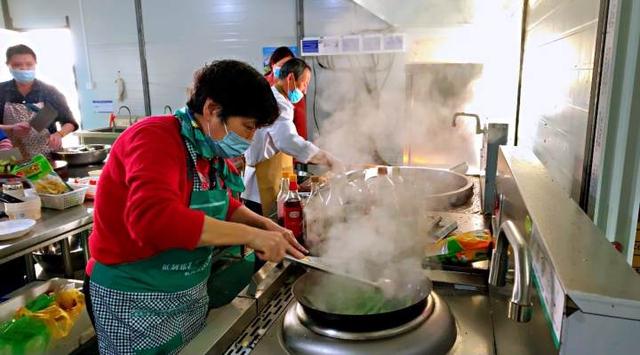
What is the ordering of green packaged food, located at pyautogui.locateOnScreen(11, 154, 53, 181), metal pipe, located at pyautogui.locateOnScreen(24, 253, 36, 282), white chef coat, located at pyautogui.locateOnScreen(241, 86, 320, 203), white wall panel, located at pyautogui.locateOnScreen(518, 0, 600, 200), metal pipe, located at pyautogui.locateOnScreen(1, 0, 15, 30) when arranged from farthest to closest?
metal pipe, located at pyautogui.locateOnScreen(1, 0, 15, 30)
metal pipe, located at pyautogui.locateOnScreen(24, 253, 36, 282)
white chef coat, located at pyautogui.locateOnScreen(241, 86, 320, 203)
green packaged food, located at pyautogui.locateOnScreen(11, 154, 53, 181)
white wall panel, located at pyautogui.locateOnScreen(518, 0, 600, 200)

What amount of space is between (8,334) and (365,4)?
A: 221 cm

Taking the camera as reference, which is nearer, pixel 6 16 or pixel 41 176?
pixel 41 176

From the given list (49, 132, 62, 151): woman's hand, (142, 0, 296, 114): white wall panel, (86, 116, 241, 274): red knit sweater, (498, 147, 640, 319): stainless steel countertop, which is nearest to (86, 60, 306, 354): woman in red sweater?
(86, 116, 241, 274): red knit sweater

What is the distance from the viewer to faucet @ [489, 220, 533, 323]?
64cm

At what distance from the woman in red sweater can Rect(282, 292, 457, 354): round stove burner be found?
9.0 inches

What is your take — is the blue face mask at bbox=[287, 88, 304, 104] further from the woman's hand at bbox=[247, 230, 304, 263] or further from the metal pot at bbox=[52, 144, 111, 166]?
the woman's hand at bbox=[247, 230, 304, 263]

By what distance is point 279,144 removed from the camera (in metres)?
2.81

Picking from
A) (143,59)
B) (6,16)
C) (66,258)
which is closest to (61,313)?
(66,258)

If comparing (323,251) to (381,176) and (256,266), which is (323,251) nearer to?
(256,266)

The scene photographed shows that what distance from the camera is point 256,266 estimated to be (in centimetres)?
166

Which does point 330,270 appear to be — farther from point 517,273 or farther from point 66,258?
point 66,258

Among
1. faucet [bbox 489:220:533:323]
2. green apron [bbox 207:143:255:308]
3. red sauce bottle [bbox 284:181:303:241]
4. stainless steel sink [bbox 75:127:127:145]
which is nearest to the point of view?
faucet [bbox 489:220:533:323]

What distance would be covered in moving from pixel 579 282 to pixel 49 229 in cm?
220

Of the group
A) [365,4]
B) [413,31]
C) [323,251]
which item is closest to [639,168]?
[323,251]
